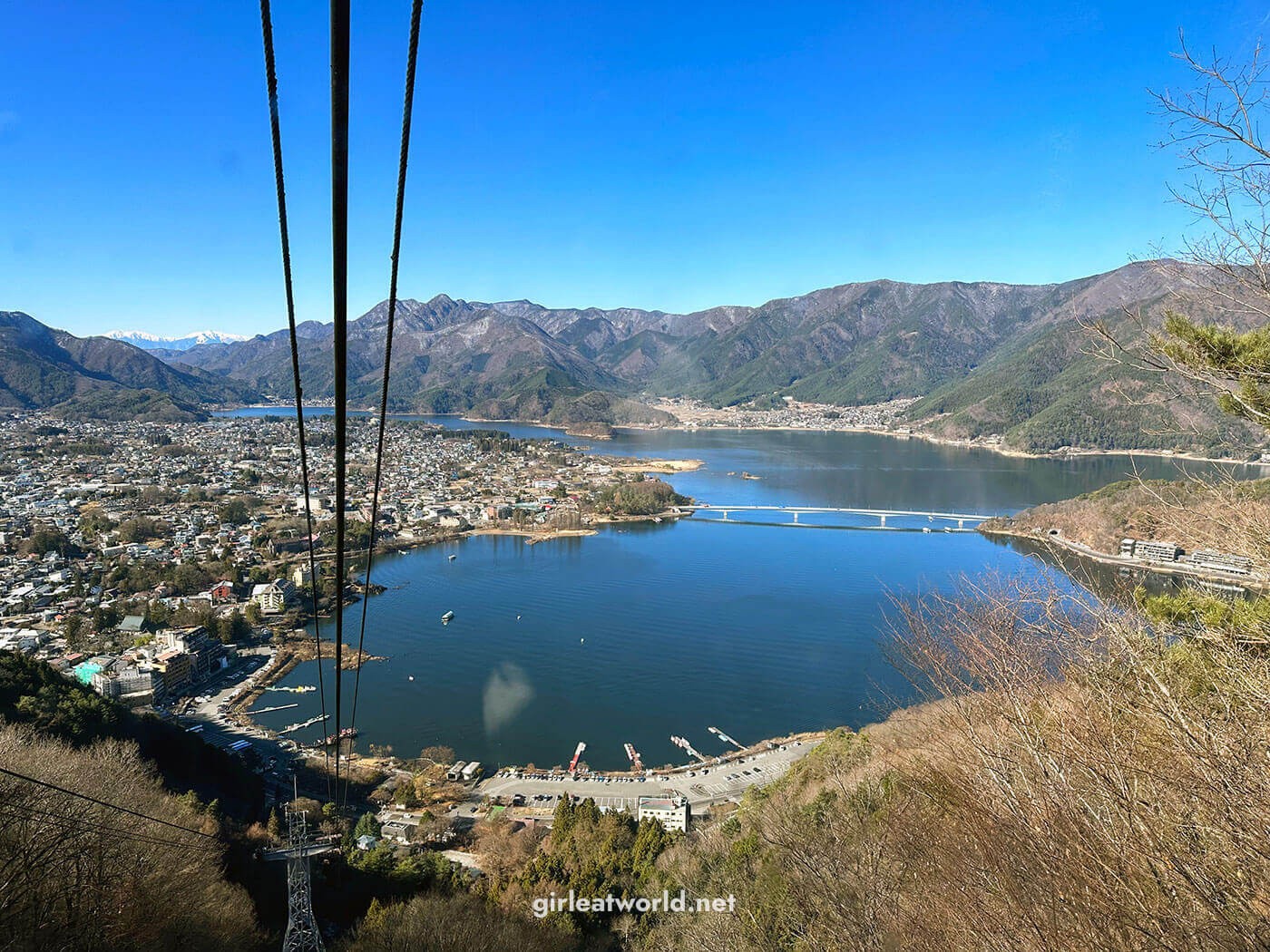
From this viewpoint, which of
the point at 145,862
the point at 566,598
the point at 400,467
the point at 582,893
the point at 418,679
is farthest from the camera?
the point at 400,467

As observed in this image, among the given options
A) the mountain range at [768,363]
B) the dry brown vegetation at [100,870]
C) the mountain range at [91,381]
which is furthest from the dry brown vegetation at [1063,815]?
the mountain range at [91,381]

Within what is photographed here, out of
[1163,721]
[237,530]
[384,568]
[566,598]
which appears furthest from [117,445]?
[1163,721]

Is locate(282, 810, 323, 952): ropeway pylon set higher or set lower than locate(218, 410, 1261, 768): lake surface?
higher

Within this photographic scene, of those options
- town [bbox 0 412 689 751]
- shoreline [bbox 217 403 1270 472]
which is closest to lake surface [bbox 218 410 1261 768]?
town [bbox 0 412 689 751]

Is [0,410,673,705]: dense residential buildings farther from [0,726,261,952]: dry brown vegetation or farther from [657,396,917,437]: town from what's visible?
[657,396,917,437]: town

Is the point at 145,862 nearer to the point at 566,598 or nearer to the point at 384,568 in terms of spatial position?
the point at 566,598

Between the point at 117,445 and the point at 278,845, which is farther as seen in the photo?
the point at 117,445
